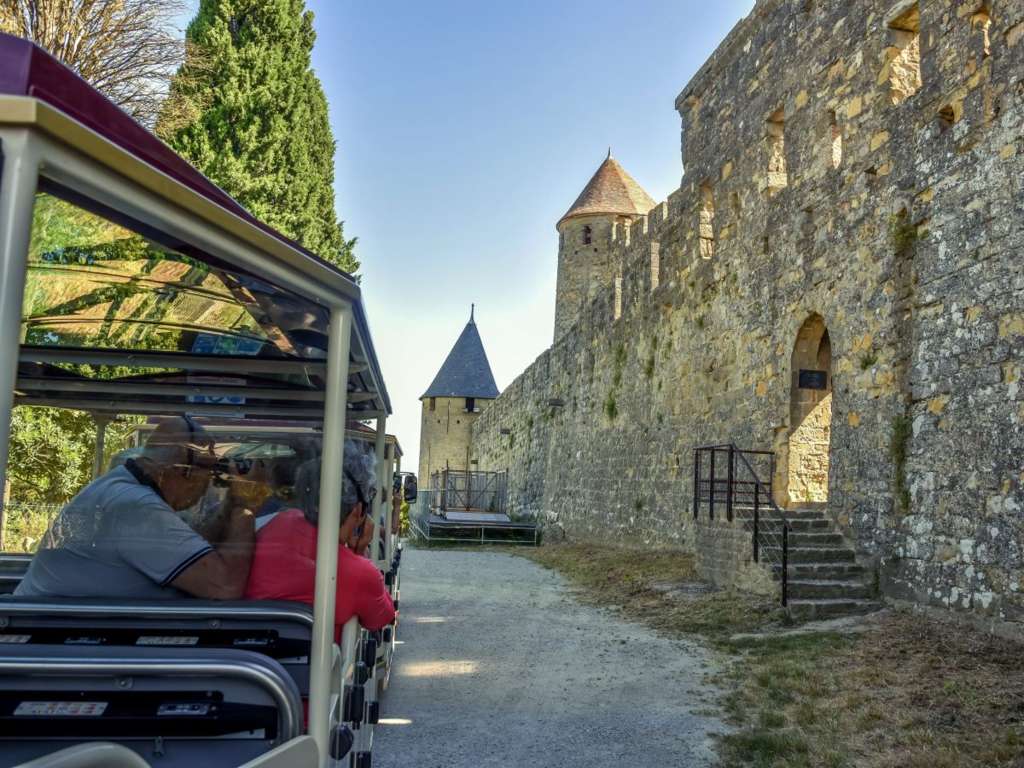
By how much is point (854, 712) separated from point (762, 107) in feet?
28.2

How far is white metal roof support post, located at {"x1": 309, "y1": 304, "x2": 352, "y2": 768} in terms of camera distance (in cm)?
212

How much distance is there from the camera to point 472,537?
2045 centimetres

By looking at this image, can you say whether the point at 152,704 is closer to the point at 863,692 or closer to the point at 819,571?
the point at 863,692

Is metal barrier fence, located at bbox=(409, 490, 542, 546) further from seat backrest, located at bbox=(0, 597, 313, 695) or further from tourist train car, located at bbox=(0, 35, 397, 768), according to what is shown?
seat backrest, located at bbox=(0, 597, 313, 695)

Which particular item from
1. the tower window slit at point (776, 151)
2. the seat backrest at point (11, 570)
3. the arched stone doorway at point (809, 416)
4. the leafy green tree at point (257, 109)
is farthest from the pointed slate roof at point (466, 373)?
the seat backrest at point (11, 570)

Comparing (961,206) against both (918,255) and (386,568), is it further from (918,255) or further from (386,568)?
(386,568)

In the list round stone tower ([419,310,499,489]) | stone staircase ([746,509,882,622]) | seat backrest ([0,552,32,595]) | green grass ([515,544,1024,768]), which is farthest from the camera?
round stone tower ([419,310,499,489])

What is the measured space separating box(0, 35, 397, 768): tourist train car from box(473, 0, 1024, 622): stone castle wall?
5.44 metres

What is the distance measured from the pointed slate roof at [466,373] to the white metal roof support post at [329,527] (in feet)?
120

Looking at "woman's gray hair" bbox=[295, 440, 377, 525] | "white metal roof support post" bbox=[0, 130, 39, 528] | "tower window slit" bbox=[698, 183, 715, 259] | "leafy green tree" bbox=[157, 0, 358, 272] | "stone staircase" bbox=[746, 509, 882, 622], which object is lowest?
"stone staircase" bbox=[746, 509, 882, 622]

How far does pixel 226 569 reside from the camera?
2.47 metres

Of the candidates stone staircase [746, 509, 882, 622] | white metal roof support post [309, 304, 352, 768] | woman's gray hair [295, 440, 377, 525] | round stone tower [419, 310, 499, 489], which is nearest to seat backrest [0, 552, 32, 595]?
woman's gray hair [295, 440, 377, 525]

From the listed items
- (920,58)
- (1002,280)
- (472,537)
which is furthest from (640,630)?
(472,537)

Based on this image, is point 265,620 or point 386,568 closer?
point 265,620
